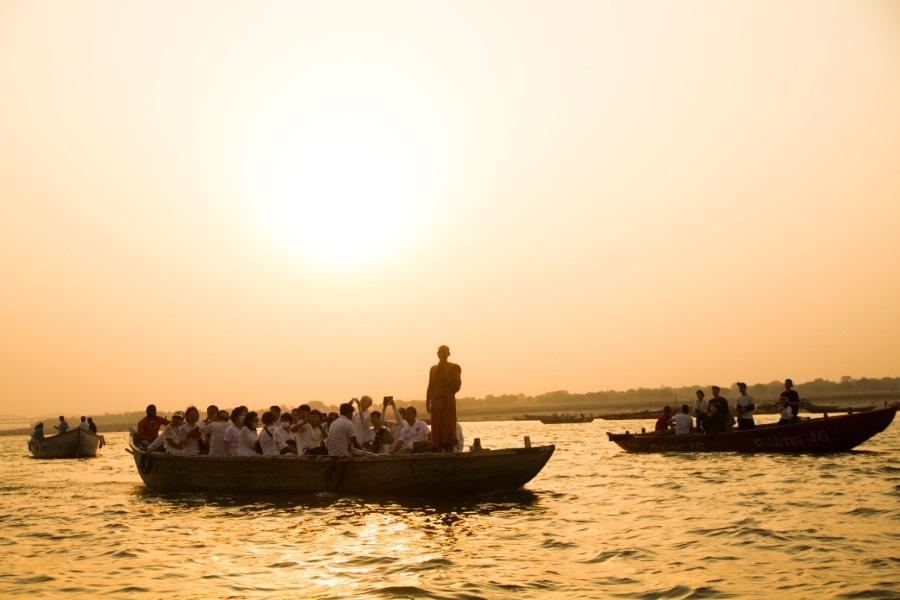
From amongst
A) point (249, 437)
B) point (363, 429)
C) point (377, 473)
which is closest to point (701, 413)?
point (363, 429)

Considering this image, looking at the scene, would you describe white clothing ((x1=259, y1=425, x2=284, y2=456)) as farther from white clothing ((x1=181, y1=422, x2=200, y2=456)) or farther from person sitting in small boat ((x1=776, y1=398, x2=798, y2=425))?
person sitting in small boat ((x1=776, y1=398, x2=798, y2=425))

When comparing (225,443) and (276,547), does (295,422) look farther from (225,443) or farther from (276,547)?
(276,547)

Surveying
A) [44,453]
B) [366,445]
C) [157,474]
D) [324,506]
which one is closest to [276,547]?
[324,506]

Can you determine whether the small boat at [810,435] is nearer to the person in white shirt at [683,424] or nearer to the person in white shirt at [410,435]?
the person in white shirt at [683,424]

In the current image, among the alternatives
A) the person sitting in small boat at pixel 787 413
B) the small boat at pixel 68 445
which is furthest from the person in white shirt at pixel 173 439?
the small boat at pixel 68 445

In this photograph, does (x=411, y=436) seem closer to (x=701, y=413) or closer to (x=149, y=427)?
(x=149, y=427)

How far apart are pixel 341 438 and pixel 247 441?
3194mm

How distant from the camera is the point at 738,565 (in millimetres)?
10352

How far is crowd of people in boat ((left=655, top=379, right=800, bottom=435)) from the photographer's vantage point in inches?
1043

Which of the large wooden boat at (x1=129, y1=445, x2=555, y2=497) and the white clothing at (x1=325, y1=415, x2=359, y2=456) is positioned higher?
the white clothing at (x1=325, y1=415, x2=359, y2=456)

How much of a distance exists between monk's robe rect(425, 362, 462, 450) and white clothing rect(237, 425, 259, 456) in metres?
4.94

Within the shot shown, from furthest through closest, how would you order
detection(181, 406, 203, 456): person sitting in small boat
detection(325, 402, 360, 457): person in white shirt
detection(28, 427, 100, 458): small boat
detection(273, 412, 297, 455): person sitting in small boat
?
detection(28, 427, 100, 458): small boat → detection(181, 406, 203, 456): person sitting in small boat → detection(273, 412, 297, 455): person sitting in small boat → detection(325, 402, 360, 457): person in white shirt

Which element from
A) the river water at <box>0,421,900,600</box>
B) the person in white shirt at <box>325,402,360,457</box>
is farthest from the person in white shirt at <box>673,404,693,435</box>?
the person in white shirt at <box>325,402,360,457</box>

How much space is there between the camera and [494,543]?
12234mm
